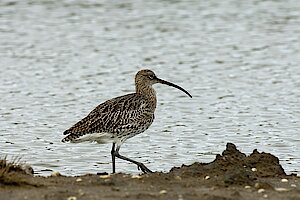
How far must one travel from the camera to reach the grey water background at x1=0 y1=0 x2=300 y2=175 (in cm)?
1502

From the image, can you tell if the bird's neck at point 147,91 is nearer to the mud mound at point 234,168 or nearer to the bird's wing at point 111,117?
the bird's wing at point 111,117

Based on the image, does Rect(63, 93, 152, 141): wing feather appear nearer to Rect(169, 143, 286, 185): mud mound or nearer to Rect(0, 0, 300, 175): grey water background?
Rect(0, 0, 300, 175): grey water background

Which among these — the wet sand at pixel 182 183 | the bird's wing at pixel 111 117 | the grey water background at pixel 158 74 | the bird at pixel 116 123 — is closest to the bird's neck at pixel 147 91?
the bird at pixel 116 123

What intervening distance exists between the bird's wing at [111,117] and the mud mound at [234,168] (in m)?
1.77

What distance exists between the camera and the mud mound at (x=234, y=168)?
10.6 meters

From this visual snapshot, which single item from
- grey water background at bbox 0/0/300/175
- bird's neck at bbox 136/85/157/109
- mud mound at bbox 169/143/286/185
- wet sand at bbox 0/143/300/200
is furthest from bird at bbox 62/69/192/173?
wet sand at bbox 0/143/300/200

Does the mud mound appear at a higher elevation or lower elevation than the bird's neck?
lower

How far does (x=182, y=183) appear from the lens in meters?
10.4

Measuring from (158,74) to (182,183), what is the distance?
35.0 feet

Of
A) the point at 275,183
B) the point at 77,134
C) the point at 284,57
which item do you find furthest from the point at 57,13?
the point at 275,183

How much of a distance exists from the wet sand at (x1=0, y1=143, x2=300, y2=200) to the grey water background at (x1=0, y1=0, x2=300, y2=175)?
2.64 m

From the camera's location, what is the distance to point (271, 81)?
65.8 feet

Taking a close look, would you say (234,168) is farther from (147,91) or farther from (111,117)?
(147,91)

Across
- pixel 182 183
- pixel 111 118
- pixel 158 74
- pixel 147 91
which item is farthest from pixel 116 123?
pixel 158 74
